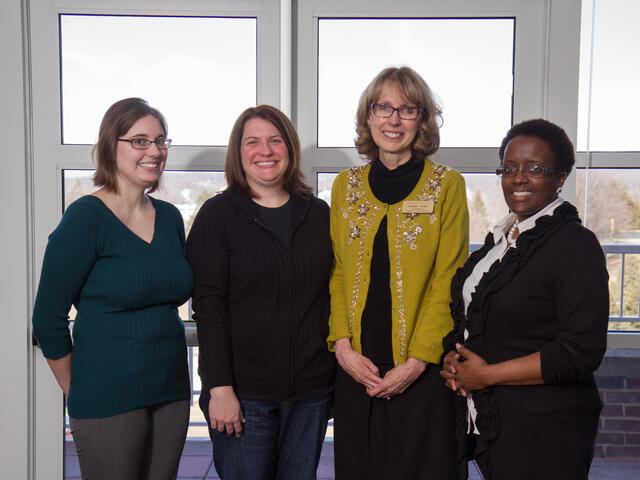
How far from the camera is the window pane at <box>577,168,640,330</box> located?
2146 millimetres

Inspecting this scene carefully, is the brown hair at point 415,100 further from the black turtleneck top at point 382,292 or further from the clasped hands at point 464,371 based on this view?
the clasped hands at point 464,371

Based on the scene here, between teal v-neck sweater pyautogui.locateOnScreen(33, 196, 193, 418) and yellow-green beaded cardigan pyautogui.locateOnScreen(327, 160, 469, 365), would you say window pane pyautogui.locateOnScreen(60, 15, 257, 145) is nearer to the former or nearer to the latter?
teal v-neck sweater pyautogui.locateOnScreen(33, 196, 193, 418)

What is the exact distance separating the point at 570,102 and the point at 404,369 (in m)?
1.37

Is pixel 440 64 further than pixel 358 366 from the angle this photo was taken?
Yes

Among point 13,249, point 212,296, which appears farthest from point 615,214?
point 13,249

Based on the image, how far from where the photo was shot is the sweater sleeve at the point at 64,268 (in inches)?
54.1

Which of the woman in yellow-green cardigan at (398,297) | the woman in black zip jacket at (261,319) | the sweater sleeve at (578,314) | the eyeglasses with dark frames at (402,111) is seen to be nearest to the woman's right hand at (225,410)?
the woman in black zip jacket at (261,319)

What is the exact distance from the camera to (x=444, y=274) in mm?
1491

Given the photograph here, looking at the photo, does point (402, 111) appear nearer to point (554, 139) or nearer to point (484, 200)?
point (554, 139)

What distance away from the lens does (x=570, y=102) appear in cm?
201

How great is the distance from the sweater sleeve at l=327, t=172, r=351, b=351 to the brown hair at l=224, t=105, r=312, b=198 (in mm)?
173

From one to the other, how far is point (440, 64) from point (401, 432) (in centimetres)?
156

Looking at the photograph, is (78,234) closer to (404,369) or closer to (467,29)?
(404,369)

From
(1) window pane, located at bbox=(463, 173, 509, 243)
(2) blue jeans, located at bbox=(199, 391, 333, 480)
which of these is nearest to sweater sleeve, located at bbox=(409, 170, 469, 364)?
(2) blue jeans, located at bbox=(199, 391, 333, 480)
